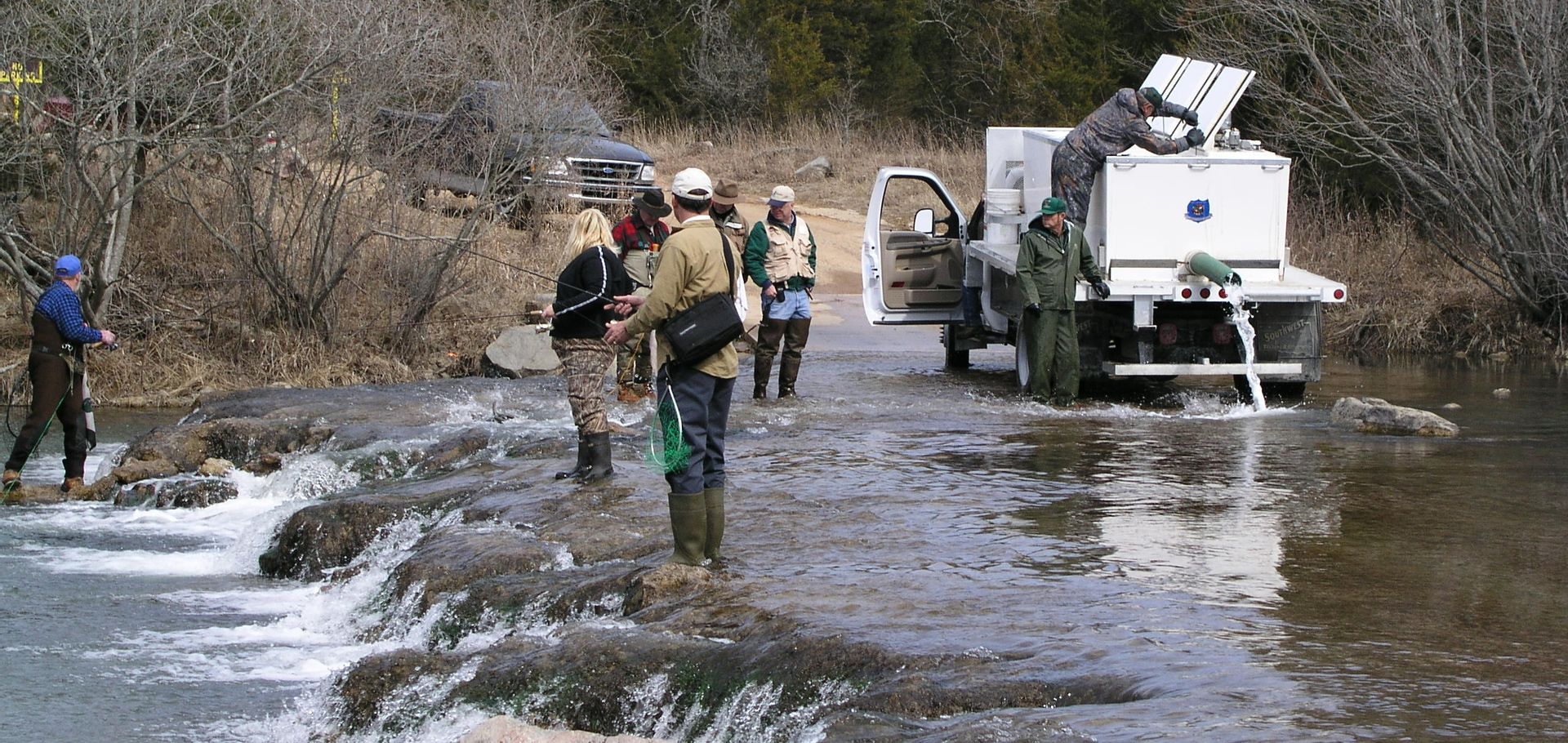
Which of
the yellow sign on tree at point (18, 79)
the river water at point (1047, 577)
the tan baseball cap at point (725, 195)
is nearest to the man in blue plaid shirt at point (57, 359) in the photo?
the river water at point (1047, 577)

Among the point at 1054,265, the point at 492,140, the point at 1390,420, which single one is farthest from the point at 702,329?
the point at 492,140

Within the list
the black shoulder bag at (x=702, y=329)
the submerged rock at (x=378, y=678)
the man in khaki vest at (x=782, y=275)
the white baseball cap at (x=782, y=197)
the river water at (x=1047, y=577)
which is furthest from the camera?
the white baseball cap at (x=782, y=197)

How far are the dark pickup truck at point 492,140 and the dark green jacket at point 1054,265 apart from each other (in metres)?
6.21

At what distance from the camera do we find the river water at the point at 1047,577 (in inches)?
218

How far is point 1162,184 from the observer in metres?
13.0

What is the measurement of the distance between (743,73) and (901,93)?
14.9 feet

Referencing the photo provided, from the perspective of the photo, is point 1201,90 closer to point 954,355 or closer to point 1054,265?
point 1054,265

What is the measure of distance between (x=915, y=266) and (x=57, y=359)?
25.3 ft

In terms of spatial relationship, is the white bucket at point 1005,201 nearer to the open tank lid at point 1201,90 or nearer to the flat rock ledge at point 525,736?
the open tank lid at point 1201,90

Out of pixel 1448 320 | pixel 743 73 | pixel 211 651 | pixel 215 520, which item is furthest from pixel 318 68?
pixel 743 73

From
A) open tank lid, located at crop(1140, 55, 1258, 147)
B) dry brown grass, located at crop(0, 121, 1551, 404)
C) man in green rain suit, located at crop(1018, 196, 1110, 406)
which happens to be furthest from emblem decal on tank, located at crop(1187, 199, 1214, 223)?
dry brown grass, located at crop(0, 121, 1551, 404)

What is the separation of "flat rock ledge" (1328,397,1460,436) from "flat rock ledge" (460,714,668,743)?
25.0 ft

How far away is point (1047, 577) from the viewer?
7.32 metres

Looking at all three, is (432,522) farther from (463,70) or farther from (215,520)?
(463,70)
